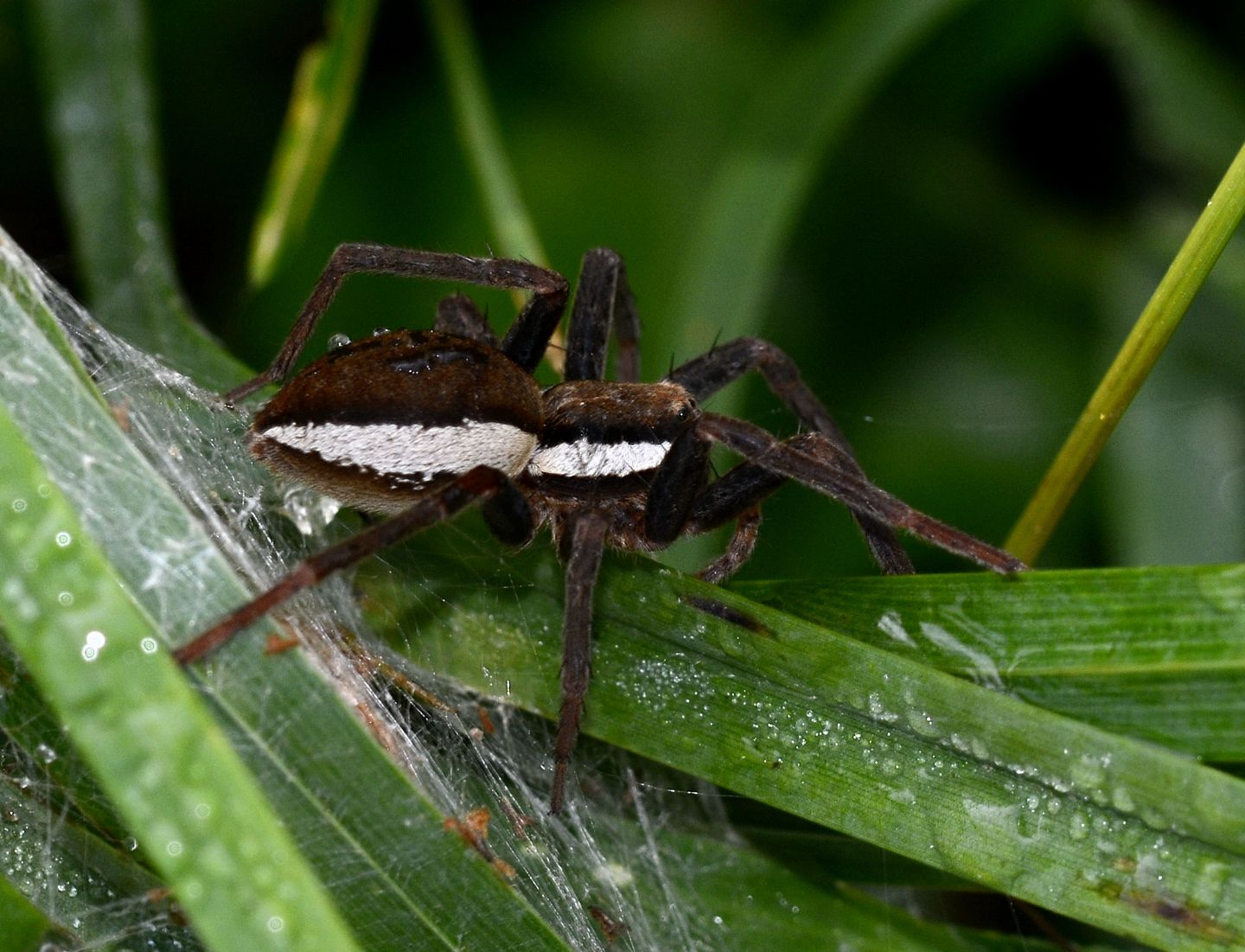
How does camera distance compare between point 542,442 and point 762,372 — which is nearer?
point 542,442

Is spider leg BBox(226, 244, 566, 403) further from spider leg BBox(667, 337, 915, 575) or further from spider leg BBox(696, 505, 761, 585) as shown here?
spider leg BBox(696, 505, 761, 585)

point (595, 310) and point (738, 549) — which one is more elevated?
point (595, 310)

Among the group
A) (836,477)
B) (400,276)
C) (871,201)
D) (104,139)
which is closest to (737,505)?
(836,477)

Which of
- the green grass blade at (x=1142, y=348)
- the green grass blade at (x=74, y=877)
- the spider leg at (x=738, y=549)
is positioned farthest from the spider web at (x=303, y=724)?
the green grass blade at (x=1142, y=348)

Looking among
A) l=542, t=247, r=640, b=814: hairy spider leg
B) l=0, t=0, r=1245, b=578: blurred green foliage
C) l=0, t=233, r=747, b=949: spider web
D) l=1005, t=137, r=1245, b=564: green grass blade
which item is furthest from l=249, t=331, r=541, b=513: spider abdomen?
l=1005, t=137, r=1245, b=564: green grass blade

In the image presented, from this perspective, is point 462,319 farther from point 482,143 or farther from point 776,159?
point 776,159

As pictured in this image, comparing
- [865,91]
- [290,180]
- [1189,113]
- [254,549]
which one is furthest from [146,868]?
[1189,113]
